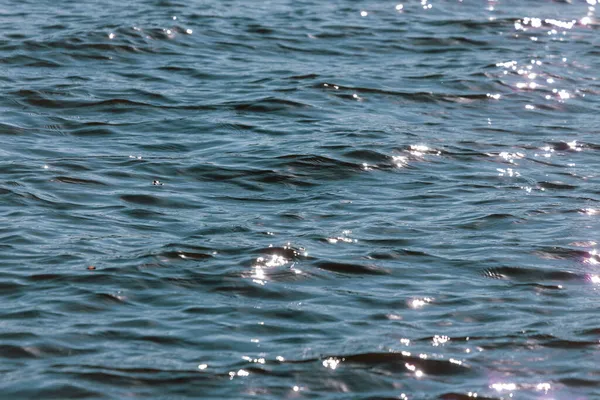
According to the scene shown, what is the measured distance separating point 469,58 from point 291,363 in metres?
8.19

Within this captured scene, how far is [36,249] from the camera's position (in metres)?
7.07

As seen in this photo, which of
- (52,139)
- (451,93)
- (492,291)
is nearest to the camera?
(492,291)

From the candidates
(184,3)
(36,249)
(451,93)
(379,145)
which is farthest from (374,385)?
(184,3)

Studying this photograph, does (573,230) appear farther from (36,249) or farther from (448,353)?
(36,249)

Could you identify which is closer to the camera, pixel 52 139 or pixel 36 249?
pixel 36 249

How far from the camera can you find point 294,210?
8094 mm

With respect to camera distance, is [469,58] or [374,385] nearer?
[374,385]

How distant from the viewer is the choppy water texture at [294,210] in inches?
226

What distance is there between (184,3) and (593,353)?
10.4 m

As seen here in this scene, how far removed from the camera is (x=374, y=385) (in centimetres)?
557

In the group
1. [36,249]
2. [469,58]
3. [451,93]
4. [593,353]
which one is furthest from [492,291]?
[469,58]

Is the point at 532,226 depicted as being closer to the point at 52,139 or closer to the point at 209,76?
the point at 52,139

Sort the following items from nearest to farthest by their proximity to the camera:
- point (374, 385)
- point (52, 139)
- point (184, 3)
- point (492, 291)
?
point (374, 385)
point (492, 291)
point (52, 139)
point (184, 3)

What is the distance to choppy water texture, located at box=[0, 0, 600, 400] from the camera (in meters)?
5.75
